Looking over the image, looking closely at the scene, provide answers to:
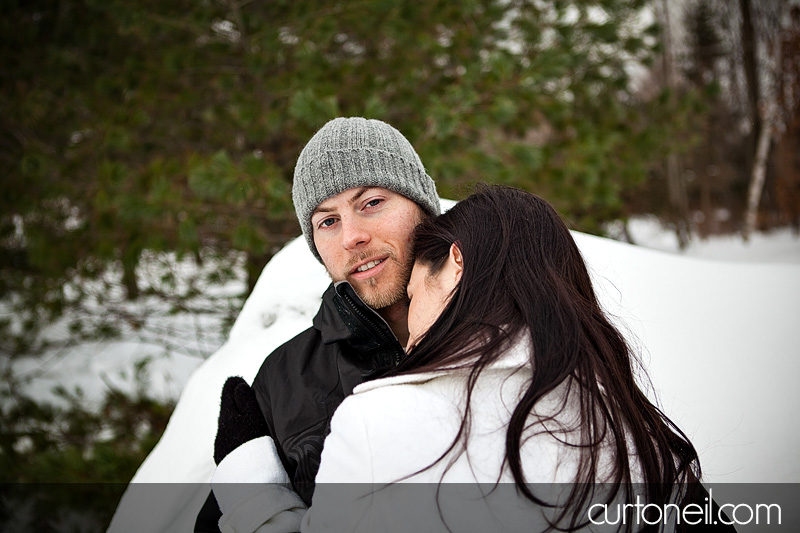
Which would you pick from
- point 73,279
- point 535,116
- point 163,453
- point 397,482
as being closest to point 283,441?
point 397,482

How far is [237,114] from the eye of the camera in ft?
11.6

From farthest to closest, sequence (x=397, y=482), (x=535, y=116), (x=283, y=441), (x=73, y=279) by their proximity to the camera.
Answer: (x=535, y=116), (x=73, y=279), (x=283, y=441), (x=397, y=482)

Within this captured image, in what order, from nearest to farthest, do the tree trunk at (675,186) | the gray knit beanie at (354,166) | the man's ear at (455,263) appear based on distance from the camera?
the man's ear at (455,263) → the gray knit beanie at (354,166) → the tree trunk at (675,186)

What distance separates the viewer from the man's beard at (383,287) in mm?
1793

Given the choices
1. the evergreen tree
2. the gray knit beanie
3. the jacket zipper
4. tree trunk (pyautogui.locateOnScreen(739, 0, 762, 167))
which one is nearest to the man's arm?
the jacket zipper

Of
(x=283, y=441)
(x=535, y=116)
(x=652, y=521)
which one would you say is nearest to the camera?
(x=652, y=521)

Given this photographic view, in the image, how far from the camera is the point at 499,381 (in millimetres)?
1066

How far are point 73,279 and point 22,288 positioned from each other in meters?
0.56

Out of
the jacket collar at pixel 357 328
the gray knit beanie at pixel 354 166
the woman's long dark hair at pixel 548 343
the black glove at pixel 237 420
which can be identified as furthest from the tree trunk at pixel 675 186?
the black glove at pixel 237 420

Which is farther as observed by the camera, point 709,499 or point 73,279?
point 73,279

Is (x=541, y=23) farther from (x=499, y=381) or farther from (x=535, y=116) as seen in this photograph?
(x=499, y=381)

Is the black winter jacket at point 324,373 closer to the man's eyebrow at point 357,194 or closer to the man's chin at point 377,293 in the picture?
the man's chin at point 377,293

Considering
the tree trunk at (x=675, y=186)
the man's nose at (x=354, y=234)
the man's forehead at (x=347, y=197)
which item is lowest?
the tree trunk at (x=675, y=186)

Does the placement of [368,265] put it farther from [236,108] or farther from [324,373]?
[236,108]
